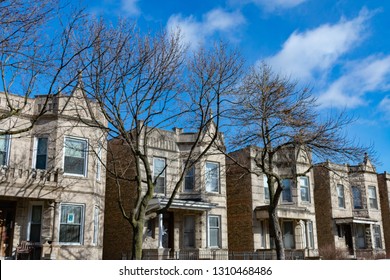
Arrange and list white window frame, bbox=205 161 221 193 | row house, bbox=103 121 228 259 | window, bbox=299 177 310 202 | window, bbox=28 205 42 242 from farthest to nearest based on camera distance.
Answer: window, bbox=299 177 310 202, white window frame, bbox=205 161 221 193, row house, bbox=103 121 228 259, window, bbox=28 205 42 242

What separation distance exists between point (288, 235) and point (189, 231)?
7687 mm

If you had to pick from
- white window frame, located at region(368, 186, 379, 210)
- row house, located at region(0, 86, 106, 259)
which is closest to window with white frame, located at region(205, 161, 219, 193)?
row house, located at region(0, 86, 106, 259)

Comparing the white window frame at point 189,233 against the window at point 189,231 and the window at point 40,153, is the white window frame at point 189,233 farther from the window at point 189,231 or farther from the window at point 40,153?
the window at point 40,153

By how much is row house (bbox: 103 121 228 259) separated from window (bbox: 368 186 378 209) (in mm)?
14958

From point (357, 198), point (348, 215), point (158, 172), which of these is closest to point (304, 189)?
point (348, 215)

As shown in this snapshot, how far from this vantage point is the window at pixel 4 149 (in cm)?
Answer: 1904

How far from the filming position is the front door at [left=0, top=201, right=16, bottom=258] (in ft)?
59.8

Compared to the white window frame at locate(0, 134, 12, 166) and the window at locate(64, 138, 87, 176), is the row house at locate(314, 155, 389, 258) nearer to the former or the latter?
the window at locate(64, 138, 87, 176)

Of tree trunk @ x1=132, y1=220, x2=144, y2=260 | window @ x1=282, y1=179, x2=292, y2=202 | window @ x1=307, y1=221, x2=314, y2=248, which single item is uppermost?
window @ x1=282, y1=179, x2=292, y2=202

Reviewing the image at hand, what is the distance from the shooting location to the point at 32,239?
61.9ft

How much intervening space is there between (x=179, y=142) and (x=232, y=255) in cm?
699

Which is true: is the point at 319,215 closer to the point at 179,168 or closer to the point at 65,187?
the point at 179,168

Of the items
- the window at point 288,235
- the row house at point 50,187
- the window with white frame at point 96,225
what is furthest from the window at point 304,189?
the window with white frame at point 96,225
